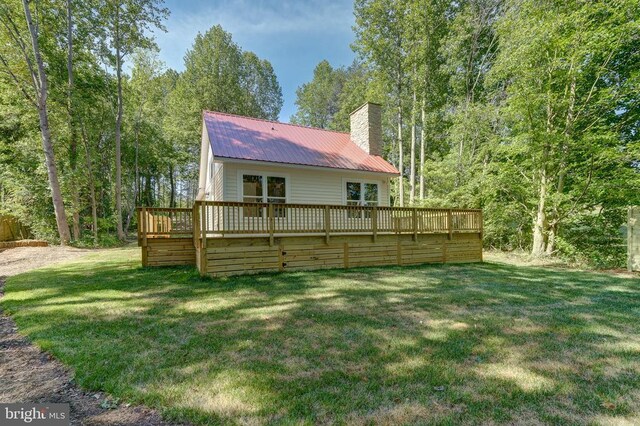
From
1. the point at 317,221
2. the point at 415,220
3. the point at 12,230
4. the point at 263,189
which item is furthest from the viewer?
the point at 12,230

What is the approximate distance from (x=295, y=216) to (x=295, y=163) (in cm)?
284

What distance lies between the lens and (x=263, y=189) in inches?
385

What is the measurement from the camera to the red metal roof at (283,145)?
31.4 feet

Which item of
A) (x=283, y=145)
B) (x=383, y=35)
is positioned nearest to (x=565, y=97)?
(x=383, y=35)

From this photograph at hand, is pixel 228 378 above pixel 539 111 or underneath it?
underneath

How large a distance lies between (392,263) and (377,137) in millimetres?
6120

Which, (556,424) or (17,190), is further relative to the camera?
(17,190)

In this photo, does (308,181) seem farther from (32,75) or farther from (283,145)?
(32,75)

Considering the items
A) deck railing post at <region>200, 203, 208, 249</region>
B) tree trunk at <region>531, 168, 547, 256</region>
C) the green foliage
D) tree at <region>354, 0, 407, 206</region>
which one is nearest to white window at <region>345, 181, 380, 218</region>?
tree at <region>354, 0, 407, 206</region>

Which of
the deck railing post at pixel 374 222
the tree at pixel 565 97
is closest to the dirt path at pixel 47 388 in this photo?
the deck railing post at pixel 374 222

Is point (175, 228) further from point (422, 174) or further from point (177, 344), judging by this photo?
point (422, 174)

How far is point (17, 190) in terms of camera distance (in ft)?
44.5

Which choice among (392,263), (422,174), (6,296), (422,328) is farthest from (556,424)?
(422,174)

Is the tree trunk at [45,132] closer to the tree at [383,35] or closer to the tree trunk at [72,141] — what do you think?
the tree trunk at [72,141]
